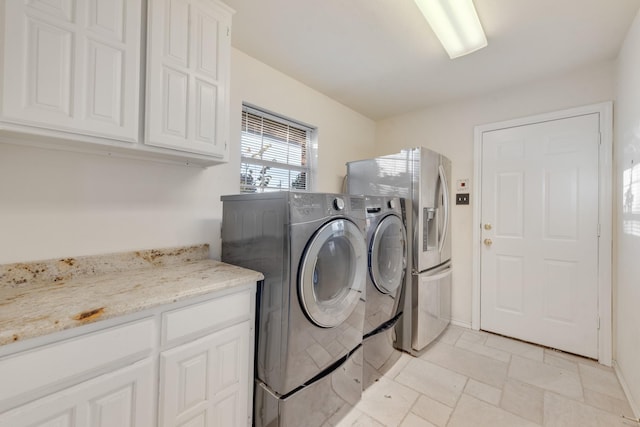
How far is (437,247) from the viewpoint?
2502 millimetres

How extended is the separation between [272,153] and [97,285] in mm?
1594

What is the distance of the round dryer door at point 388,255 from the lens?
1.89m

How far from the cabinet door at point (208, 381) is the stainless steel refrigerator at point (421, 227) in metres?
1.42

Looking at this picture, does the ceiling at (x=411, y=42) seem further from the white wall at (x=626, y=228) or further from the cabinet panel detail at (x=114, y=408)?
the cabinet panel detail at (x=114, y=408)

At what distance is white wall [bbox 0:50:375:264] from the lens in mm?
1195

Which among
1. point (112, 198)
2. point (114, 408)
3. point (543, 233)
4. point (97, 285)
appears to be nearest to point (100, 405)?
point (114, 408)

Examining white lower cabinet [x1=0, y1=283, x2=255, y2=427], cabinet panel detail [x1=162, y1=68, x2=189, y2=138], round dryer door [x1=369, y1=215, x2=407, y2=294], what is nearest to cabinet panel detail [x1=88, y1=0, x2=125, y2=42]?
cabinet panel detail [x1=162, y1=68, x2=189, y2=138]

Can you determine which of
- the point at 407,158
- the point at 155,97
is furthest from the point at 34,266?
the point at 407,158

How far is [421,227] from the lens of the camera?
2283 mm

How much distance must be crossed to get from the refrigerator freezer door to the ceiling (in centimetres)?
178

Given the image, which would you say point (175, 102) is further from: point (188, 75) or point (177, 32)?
point (177, 32)

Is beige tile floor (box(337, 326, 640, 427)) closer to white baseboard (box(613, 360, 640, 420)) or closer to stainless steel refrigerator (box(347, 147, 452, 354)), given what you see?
white baseboard (box(613, 360, 640, 420))

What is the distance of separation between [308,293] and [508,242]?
228 cm

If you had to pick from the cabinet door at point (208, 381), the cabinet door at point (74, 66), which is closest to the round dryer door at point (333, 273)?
the cabinet door at point (208, 381)
